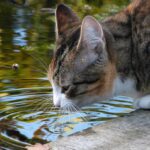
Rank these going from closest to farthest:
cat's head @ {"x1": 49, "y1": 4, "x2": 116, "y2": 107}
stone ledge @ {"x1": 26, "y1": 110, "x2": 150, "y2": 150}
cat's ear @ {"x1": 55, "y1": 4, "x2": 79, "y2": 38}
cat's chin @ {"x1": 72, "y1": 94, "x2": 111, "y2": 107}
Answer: stone ledge @ {"x1": 26, "y1": 110, "x2": 150, "y2": 150}, cat's head @ {"x1": 49, "y1": 4, "x2": 116, "y2": 107}, cat's chin @ {"x1": 72, "y1": 94, "x2": 111, "y2": 107}, cat's ear @ {"x1": 55, "y1": 4, "x2": 79, "y2": 38}

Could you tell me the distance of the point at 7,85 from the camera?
511 centimetres

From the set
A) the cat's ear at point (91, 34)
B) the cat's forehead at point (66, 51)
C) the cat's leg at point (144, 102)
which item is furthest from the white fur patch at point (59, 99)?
the cat's leg at point (144, 102)

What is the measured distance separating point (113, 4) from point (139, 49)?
5.15 metres

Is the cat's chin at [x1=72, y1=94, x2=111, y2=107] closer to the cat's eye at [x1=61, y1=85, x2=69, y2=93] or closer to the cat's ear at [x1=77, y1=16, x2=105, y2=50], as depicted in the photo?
the cat's eye at [x1=61, y1=85, x2=69, y2=93]

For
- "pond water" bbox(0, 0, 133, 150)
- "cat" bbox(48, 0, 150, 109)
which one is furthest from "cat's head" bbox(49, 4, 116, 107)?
"pond water" bbox(0, 0, 133, 150)

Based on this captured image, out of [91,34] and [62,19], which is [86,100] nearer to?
[91,34]

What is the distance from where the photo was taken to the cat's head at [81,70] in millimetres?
3787

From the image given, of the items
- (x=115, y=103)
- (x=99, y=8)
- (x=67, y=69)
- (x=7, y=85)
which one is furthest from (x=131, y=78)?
(x=99, y=8)

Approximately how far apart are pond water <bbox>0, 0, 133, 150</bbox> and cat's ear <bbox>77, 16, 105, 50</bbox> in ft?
2.20

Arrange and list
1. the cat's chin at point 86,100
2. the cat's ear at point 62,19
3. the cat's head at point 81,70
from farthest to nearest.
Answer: the cat's ear at point 62,19 → the cat's chin at point 86,100 → the cat's head at point 81,70

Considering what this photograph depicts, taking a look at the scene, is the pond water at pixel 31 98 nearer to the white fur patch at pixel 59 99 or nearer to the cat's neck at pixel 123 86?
the white fur patch at pixel 59 99

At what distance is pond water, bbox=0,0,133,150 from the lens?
164 inches

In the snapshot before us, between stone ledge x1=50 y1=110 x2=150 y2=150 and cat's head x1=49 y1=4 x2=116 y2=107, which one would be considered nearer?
stone ledge x1=50 y1=110 x2=150 y2=150

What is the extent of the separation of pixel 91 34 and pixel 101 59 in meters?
0.23
